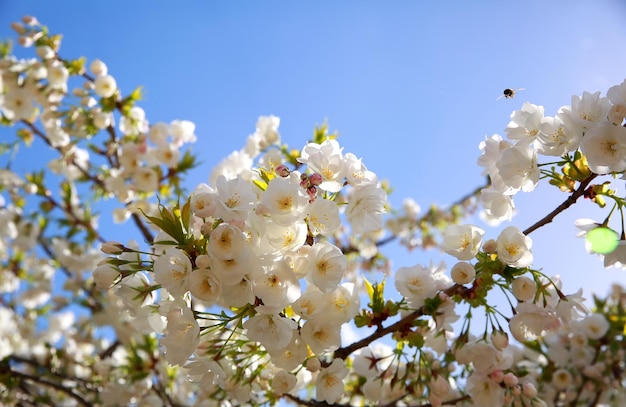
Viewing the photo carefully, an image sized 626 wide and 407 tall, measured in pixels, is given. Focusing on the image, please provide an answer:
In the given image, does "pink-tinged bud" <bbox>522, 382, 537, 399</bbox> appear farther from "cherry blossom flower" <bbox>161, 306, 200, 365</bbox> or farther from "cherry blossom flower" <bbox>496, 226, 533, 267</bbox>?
"cherry blossom flower" <bbox>161, 306, 200, 365</bbox>

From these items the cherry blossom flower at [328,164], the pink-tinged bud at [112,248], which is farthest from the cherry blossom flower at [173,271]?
the cherry blossom flower at [328,164]

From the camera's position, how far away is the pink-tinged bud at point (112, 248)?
1.53 meters

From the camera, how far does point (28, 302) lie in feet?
20.7

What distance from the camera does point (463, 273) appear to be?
158 cm

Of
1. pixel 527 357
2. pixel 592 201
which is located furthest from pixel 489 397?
pixel 527 357

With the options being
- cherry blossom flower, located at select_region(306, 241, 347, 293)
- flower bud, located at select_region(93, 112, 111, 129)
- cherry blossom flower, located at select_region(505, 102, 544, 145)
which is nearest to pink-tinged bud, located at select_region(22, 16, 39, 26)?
flower bud, located at select_region(93, 112, 111, 129)

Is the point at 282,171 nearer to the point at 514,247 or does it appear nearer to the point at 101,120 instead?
the point at 514,247

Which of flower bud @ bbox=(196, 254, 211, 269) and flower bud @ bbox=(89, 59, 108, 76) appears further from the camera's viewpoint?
flower bud @ bbox=(89, 59, 108, 76)

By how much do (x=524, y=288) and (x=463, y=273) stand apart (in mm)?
216

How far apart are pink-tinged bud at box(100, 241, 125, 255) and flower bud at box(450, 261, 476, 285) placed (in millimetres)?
1104

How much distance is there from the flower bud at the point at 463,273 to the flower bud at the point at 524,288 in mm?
158

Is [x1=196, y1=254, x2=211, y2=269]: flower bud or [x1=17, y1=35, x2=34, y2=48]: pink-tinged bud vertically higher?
[x1=17, y1=35, x2=34, y2=48]: pink-tinged bud

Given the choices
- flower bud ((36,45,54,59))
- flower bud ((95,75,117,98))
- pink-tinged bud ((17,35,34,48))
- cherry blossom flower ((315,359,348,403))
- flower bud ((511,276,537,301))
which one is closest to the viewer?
flower bud ((511,276,537,301))

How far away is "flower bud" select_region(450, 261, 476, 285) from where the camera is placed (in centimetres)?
158
